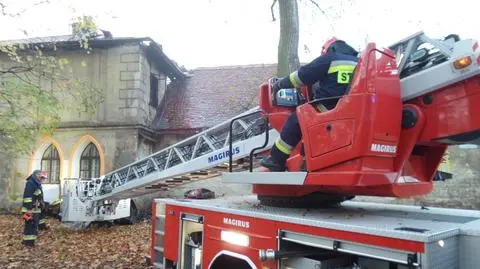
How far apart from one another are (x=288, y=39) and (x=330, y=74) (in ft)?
22.7

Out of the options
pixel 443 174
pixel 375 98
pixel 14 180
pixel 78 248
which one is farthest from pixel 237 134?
pixel 14 180

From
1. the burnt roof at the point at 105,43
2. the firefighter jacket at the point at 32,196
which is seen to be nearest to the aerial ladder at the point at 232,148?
the firefighter jacket at the point at 32,196

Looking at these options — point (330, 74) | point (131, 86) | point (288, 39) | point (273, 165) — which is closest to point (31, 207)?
point (131, 86)

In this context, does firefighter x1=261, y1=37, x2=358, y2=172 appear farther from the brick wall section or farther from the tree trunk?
the brick wall section

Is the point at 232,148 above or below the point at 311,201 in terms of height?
above

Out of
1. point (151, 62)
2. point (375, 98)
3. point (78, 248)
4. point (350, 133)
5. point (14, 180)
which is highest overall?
point (151, 62)

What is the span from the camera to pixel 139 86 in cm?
1564

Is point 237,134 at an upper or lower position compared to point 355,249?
upper

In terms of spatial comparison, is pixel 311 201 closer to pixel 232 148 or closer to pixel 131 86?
pixel 232 148

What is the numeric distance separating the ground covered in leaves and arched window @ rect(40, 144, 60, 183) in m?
3.86

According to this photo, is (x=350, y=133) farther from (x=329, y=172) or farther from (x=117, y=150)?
(x=117, y=150)

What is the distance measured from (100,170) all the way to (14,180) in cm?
389

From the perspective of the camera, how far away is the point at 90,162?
1616 cm

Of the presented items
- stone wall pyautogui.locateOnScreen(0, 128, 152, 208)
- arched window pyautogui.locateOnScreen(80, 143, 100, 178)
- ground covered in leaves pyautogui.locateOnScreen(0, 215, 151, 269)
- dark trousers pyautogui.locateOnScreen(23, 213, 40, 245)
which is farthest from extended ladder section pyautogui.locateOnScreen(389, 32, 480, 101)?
arched window pyautogui.locateOnScreen(80, 143, 100, 178)
